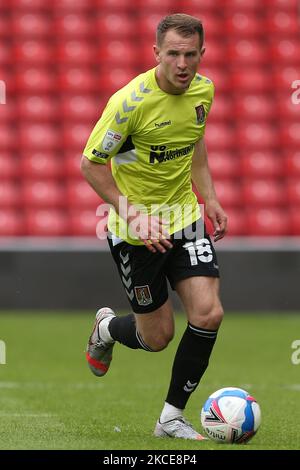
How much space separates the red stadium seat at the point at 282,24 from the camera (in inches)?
696

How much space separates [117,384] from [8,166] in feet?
23.7

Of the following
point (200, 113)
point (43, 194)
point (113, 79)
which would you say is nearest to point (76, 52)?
point (113, 79)

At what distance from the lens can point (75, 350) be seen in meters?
11.1

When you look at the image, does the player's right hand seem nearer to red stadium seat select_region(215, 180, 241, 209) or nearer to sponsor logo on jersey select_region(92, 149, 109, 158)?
sponsor logo on jersey select_region(92, 149, 109, 158)

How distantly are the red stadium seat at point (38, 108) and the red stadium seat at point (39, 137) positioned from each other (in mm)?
144

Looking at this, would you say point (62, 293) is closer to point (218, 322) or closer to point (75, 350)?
point (75, 350)

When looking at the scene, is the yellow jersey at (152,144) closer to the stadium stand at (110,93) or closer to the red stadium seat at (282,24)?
the stadium stand at (110,93)

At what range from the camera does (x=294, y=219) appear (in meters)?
15.4

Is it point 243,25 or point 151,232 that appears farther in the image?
point 243,25

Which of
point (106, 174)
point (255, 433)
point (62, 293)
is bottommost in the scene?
point (62, 293)

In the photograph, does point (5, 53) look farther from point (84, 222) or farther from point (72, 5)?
point (84, 222)

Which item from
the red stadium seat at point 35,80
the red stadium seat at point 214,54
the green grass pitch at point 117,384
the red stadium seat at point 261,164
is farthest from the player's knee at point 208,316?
the red stadium seat at point 214,54

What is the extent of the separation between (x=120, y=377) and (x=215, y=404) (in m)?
3.42

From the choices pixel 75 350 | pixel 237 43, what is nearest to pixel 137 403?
pixel 75 350
